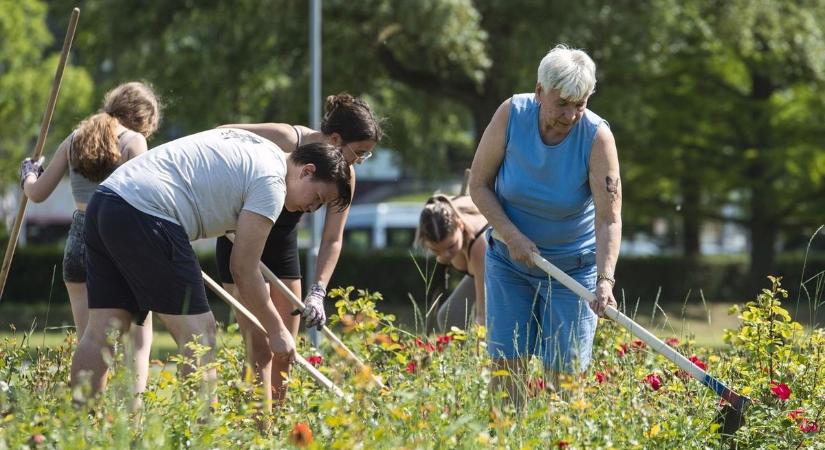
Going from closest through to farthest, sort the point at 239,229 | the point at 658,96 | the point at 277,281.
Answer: the point at 239,229 < the point at 277,281 < the point at 658,96

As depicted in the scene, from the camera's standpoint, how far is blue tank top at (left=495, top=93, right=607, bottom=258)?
4.52 metres

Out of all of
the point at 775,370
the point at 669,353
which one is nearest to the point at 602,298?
the point at 669,353

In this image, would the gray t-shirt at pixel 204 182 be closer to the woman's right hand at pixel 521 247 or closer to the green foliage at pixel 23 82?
the woman's right hand at pixel 521 247

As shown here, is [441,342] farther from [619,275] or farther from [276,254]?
[619,275]

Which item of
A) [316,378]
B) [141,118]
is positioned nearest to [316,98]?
[141,118]

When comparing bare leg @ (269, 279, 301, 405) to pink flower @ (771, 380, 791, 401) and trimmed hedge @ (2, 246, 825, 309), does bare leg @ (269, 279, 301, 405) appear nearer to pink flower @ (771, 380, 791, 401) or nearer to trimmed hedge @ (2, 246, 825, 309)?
pink flower @ (771, 380, 791, 401)

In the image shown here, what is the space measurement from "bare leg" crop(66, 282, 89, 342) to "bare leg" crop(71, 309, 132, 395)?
2.84 ft

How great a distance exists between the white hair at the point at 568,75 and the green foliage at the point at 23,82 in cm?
1790

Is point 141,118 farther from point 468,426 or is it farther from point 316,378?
point 468,426

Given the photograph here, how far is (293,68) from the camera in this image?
17484 millimetres

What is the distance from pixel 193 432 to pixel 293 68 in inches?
559

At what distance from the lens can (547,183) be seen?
4.59m

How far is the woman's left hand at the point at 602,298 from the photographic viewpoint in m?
4.36

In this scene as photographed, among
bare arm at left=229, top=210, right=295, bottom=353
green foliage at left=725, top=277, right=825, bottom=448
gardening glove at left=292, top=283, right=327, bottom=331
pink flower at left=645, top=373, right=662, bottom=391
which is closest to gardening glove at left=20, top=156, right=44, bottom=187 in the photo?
gardening glove at left=292, top=283, right=327, bottom=331
